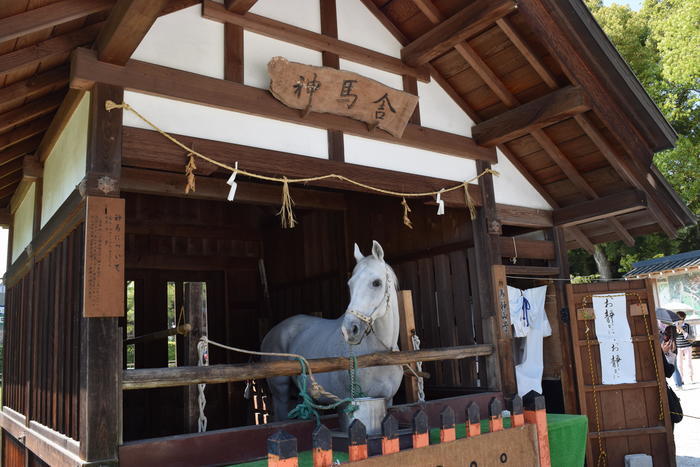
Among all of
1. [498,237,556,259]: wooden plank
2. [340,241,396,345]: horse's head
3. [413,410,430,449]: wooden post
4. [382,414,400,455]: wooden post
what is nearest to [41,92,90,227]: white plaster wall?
[340,241,396,345]: horse's head

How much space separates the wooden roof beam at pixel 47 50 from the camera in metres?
3.63

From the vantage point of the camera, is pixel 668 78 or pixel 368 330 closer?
pixel 368 330

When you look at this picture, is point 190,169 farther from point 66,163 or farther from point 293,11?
point 293,11

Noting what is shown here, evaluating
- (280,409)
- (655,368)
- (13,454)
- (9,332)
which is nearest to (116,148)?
(280,409)

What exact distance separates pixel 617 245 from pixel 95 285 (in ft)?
63.6

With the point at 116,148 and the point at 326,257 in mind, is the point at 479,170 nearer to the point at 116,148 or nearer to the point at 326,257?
the point at 326,257

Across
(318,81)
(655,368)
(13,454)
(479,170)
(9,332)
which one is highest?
(318,81)

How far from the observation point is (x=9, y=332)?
23.6 ft

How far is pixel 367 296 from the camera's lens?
459 cm

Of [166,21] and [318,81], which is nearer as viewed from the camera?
[166,21]

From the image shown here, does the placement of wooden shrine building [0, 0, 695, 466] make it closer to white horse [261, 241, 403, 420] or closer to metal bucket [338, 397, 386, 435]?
metal bucket [338, 397, 386, 435]

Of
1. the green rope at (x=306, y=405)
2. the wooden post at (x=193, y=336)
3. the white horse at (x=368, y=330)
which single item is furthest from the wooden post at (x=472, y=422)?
the wooden post at (x=193, y=336)

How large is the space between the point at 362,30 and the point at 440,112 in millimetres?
1226

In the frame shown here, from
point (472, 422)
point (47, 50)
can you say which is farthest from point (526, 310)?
point (47, 50)
